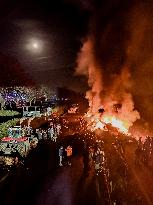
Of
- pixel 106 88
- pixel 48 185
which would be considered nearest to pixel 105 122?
pixel 106 88

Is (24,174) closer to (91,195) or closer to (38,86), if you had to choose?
(91,195)

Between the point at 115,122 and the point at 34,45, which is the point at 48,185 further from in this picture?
the point at 34,45

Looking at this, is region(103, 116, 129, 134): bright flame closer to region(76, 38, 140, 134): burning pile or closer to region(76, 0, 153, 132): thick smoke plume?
region(76, 38, 140, 134): burning pile

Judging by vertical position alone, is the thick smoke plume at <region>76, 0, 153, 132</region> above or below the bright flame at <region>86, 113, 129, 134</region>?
above

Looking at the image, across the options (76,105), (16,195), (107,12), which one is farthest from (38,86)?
(16,195)

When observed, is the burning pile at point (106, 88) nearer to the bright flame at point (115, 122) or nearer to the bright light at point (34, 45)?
the bright flame at point (115, 122)

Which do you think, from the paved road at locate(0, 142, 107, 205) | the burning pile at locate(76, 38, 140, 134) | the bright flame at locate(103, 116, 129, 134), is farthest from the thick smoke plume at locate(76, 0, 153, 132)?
the paved road at locate(0, 142, 107, 205)

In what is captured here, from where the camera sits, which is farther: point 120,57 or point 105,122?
point 120,57

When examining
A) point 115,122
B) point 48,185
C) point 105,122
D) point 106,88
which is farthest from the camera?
point 106,88
